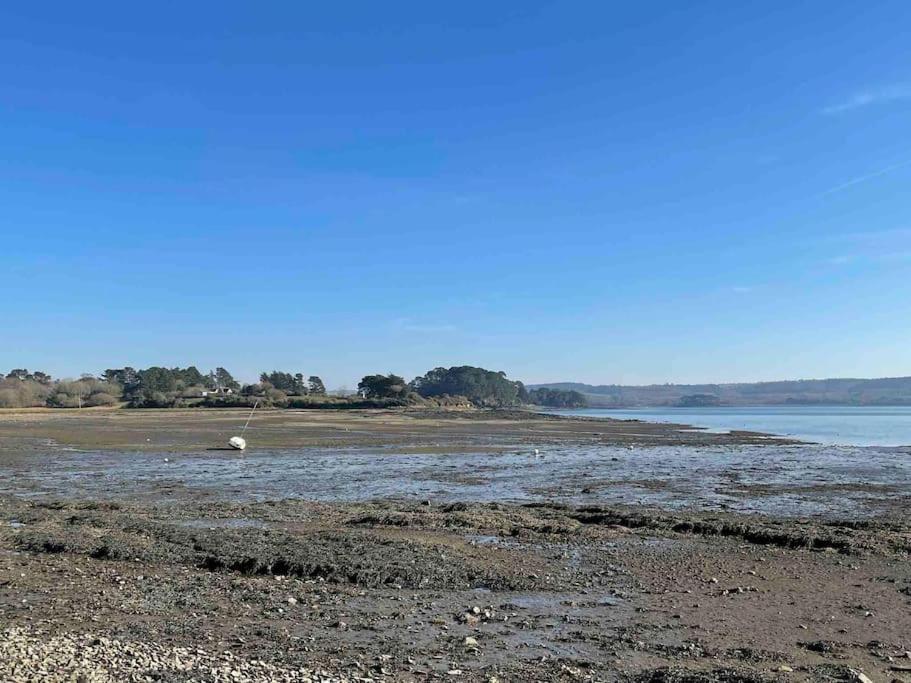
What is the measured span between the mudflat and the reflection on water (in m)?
0.46

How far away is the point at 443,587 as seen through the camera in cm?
1081

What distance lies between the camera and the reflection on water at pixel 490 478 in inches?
866

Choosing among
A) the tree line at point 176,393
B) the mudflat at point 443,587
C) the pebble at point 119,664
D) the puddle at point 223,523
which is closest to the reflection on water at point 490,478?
the mudflat at point 443,587

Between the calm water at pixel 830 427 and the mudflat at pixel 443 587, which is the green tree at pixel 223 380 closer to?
the calm water at pixel 830 427

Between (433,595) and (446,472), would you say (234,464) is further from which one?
(433,595)

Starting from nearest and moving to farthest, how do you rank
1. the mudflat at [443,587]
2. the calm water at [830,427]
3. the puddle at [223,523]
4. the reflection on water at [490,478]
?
the mudflat at [443,587] < the puddle at [223,523] < the reflection on water at [490,478] < the calm water at [830,427]

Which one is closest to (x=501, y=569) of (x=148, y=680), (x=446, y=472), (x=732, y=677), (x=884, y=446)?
(x=732, y=677)

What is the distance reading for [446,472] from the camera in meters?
29.2

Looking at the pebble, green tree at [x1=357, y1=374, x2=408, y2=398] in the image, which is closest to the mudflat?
the pebble

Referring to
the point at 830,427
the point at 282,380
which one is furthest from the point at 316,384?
the point at 830,427

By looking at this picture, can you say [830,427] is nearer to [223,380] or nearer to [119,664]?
[119,664]

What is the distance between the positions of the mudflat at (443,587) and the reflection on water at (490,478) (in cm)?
46

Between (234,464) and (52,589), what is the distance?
68.5 feet

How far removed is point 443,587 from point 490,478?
1688cm
